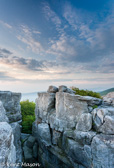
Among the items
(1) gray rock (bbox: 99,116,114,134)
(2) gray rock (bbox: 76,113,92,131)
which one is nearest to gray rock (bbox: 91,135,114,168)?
(1) gray rock (bbox: 99,116,114,134)

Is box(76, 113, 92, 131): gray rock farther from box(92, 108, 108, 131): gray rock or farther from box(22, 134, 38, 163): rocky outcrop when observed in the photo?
box(22, 134, 38, 163): rocky outcrop

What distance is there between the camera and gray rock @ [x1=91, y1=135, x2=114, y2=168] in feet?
16.0

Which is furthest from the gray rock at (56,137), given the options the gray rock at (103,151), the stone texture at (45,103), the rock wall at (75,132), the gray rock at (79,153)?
the gray rock at (103,151)

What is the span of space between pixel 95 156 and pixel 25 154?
7613mm

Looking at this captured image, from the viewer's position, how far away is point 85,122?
20.5 feet

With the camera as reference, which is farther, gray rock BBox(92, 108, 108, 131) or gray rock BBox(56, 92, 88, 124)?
gray rock BBox(56, 92, 88, 124)

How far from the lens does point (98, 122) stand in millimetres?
5895

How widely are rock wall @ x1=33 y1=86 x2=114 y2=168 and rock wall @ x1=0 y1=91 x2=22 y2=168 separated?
7.46ft

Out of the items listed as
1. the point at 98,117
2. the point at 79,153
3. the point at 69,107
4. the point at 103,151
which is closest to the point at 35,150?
the point at 79,153

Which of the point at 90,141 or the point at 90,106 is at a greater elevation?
the point at 90,106

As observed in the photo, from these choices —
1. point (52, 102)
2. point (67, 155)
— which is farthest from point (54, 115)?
point (67, 155)

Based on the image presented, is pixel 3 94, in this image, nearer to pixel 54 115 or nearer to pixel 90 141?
pixel 54 115

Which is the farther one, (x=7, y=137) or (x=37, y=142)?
(x=37, y=142)

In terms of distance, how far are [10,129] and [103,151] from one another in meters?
4.80
